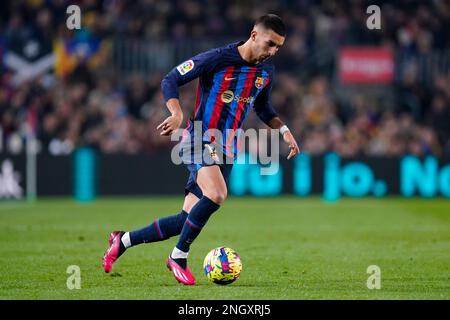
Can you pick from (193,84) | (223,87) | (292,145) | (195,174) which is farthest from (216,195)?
(193,84)

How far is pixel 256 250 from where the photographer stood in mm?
11836

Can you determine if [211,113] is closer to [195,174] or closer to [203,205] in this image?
[195,174]

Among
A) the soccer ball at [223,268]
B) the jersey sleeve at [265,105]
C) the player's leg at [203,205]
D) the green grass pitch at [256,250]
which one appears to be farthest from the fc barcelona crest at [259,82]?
the green grass pitch at [256,250]

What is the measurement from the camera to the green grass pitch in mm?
8305

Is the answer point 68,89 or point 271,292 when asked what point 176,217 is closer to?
point 271,292

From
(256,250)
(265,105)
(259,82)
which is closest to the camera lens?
(259,82)

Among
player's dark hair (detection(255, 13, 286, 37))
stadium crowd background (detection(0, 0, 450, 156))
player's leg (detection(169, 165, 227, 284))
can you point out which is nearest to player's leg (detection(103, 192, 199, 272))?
player's leg (detection(169, 165, 227, 284))

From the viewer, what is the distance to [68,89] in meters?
22.0

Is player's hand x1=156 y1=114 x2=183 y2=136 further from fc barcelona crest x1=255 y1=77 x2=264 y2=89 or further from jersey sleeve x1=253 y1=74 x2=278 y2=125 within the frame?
jersey sleeve x1=253 y1=74 x2=278 y2=125

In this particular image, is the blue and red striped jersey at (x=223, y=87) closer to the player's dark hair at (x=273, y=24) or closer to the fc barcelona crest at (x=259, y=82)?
the fc barcelona crest at (x=259, y=82)

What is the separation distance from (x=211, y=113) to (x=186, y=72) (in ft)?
1.45

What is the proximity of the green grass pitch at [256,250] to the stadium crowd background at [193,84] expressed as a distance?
1.95 metres
